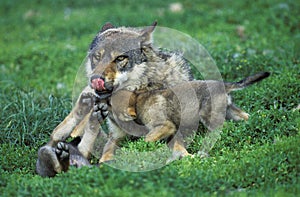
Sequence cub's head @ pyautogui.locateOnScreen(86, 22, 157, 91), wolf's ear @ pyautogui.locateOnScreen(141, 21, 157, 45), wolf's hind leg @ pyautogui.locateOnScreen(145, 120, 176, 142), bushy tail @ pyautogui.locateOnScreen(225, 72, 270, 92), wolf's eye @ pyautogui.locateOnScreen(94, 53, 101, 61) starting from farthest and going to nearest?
bushy tail @ pyautogui.locateOnScreen(225, 72, 270, 92) → wolf's ear @ pyautogui.locateOnScreen(141, 21, 157, 45) → wolf's eye @ pyautogui.locateOnScreen(94, 53, 101, 61) → wolf's hind leg @ pyautogui.locateOnScreen(145, 120, 176, 142) → cub's head @ pyautogui.locateOnScreen(86, 22, 157, 91)

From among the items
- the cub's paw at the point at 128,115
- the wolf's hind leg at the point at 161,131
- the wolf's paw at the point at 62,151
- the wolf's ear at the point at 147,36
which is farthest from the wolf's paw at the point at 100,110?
the wolf's ear at the point at 147,36

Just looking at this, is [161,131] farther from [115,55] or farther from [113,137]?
[115,55]

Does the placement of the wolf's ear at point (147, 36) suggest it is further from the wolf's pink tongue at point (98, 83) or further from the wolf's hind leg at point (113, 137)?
the wolf's hind leg at point (113, 137)

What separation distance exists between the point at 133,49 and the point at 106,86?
0.58 m

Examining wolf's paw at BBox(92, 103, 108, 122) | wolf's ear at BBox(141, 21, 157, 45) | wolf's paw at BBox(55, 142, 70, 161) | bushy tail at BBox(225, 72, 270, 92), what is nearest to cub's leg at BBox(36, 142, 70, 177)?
wolf's paw at BBox(55, 142, 70, 161)

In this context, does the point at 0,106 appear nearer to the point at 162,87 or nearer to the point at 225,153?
the point at 162,87

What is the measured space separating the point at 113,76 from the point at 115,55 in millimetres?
245

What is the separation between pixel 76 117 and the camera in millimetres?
6133

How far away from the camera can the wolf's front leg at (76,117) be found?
19.7 feet

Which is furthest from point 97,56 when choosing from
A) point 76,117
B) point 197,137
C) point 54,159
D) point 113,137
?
point 197,137

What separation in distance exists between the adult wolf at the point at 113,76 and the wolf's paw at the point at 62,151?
0.05m

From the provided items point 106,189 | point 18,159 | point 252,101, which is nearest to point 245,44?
point 252,101

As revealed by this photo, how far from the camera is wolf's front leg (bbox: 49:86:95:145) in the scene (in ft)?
19.7

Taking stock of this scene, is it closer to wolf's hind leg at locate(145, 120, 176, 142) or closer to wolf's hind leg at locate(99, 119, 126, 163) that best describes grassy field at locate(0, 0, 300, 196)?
wolf's hind leg at locate(145, 120, 176, 142)
